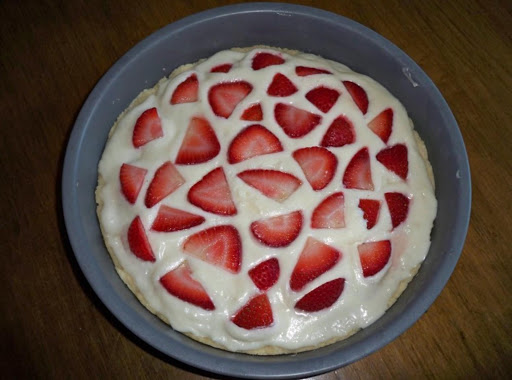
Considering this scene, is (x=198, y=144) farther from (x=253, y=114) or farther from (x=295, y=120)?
(x=295, y=120)

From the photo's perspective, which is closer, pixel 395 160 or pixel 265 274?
pixel 265 274

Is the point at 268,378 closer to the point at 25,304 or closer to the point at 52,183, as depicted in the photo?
the point at 25,304

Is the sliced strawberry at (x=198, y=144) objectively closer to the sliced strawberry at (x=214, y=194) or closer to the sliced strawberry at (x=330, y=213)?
the sliced strawberry at (x=214, y=194)

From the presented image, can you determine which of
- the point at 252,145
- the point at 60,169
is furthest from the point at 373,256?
the point at 60,169

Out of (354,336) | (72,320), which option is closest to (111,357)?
(72,320)

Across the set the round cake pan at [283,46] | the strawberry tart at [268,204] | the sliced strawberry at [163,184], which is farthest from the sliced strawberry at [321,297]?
the sliced strawberry at [163,184]

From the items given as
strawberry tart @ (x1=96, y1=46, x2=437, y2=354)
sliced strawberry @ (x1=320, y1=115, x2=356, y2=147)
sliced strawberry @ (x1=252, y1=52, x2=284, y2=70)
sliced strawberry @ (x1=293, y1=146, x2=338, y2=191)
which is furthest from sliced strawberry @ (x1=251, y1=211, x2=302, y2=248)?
sliced strawberry @ (x1=252, y1=52, x2=284, y2=70)
